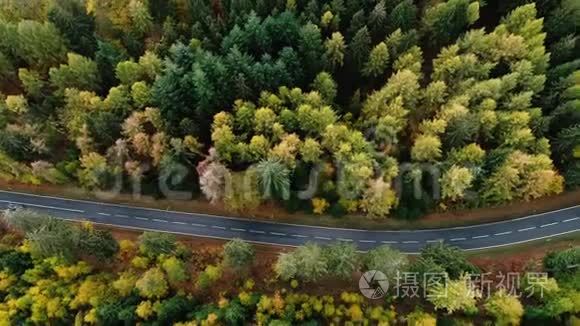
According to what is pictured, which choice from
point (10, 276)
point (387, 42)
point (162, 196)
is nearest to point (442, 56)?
point (387, 42)

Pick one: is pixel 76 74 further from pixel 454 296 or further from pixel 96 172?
pixel 454 296

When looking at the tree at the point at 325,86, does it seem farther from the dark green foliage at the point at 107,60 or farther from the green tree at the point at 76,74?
the green tree at the point at 76,74

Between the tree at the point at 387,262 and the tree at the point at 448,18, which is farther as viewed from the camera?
the tree at the point at 448,18

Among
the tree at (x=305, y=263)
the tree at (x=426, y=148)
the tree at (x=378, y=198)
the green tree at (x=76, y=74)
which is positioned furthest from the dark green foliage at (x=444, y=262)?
the green tree at (x=76, y=74)

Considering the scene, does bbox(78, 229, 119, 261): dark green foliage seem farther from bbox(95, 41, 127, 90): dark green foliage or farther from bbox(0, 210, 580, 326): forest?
bbox(95, 41, 127, 90): dark green foliage

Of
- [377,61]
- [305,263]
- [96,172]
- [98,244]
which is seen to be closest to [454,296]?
[305,263]

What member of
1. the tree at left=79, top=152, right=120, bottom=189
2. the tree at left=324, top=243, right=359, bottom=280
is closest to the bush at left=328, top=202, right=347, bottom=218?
the tree at left=324, top=243, right=359, bottom=280

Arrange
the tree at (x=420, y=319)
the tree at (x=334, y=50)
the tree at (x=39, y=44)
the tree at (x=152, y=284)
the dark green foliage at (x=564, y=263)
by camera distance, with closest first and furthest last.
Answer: the tree at (x=420, y=319) → the dark green foliage at (x=564, y=263) → the tree at (x=152, y=284) → the tree at (x=334, y=50) → the tree at (x=39, y=44)
